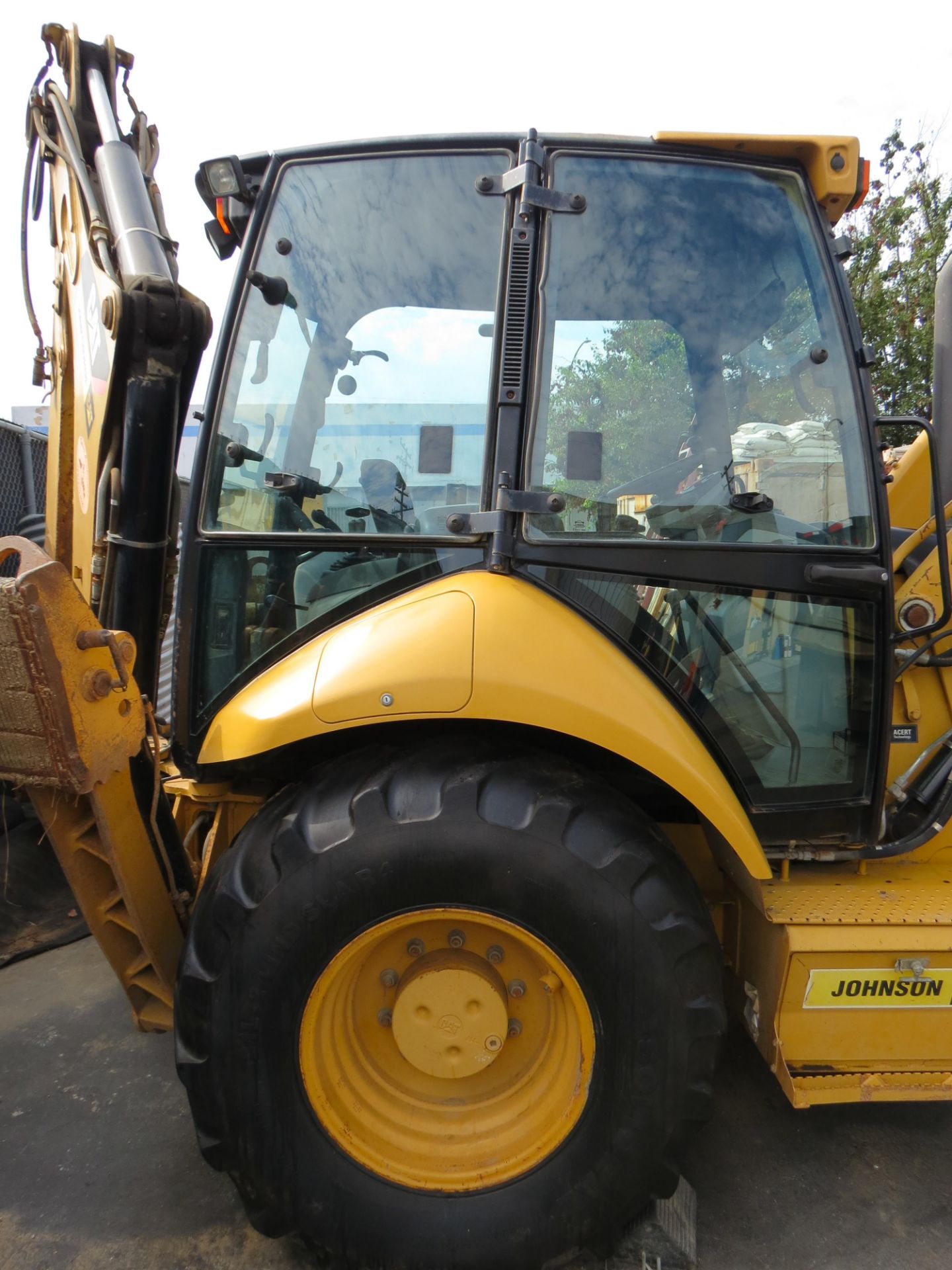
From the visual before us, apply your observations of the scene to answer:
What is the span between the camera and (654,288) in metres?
1.95

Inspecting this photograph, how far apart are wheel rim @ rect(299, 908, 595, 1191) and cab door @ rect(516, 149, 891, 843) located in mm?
741

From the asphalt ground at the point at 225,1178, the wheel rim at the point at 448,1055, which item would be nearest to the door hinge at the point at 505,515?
the wheel rim at the point at 448,1055

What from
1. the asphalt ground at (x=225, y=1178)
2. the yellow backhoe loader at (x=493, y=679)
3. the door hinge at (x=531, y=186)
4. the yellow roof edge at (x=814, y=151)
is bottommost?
the asphalt ground at (x=225, y=1178)

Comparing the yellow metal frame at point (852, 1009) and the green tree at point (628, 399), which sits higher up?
the green tree at point (628, 399)

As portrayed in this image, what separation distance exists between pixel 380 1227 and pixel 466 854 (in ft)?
2.85

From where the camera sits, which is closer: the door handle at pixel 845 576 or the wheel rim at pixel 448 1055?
the wheel rim at pixel 448 1055

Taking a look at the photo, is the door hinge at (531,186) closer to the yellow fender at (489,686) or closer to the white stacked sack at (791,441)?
the white stacked sack at (791,441)

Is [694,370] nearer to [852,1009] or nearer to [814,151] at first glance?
[814,151]

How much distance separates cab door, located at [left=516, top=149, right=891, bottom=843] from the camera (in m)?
1.89

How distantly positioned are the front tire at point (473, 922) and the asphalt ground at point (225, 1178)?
212mm

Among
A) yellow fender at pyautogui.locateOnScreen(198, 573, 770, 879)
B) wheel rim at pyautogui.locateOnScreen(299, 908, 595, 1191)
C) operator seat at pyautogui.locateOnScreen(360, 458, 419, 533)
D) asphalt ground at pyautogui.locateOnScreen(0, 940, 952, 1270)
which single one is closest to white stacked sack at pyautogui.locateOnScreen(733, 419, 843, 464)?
yellow fender at pyautogui.locateOnScreen(198, 573, 770, 879)

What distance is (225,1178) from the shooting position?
209cm

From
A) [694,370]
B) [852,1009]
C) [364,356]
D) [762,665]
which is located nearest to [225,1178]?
[852,1009]

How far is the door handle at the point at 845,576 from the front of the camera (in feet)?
6.33
